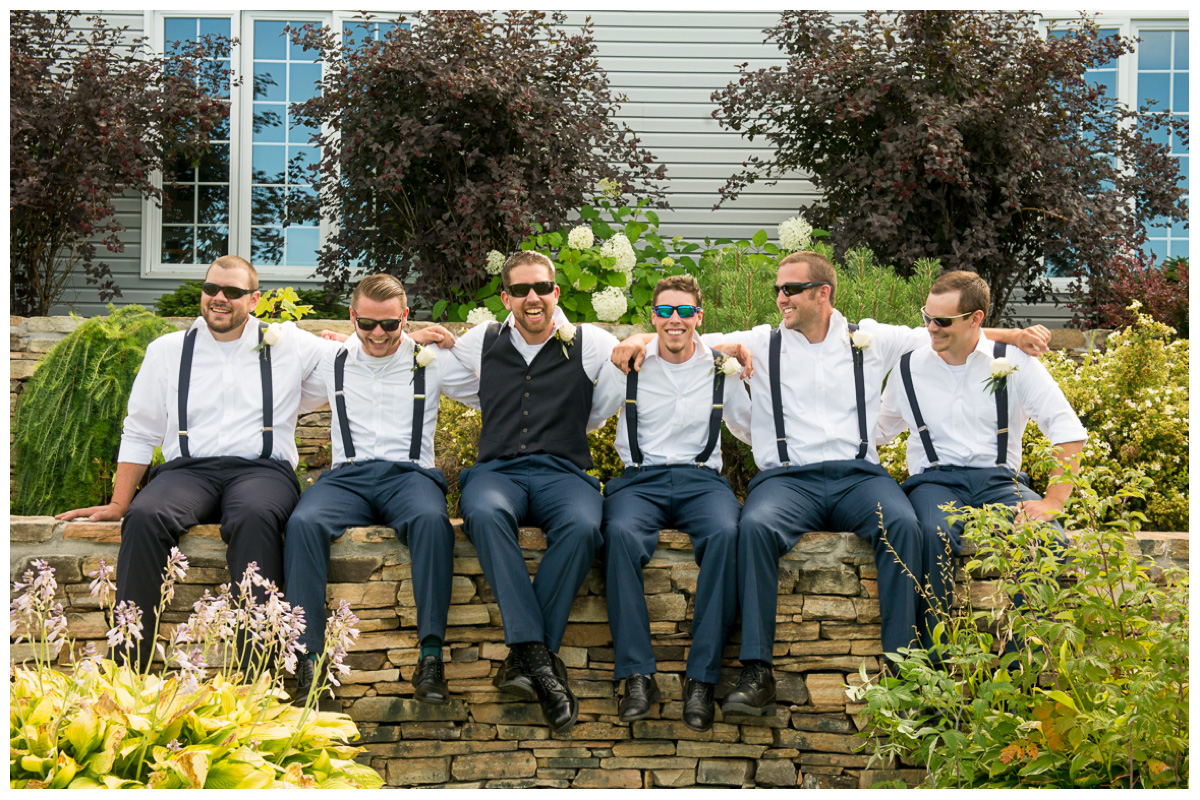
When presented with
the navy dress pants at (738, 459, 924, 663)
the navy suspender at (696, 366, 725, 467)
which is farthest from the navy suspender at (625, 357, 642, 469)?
the navy dress pants at (738, 459, 924, 663)

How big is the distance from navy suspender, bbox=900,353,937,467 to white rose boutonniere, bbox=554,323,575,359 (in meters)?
1.40

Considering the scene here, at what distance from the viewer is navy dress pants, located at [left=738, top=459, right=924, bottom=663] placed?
3.65 meters

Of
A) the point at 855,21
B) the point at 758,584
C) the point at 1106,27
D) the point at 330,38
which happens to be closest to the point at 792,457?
the point at 758,584

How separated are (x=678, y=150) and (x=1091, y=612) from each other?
227 inches

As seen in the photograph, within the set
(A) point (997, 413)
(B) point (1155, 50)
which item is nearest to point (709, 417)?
(A) point (997, 413)

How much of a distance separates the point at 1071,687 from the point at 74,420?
4.44m

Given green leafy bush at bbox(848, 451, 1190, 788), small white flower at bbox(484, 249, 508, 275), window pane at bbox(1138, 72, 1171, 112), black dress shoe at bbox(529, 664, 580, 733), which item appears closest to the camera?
green leafy bush at bbox(848, 451, 1190, 788)

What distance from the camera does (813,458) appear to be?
13.7 feet

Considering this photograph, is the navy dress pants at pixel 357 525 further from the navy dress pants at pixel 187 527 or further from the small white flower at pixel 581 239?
the small white flower at pixel 581 239

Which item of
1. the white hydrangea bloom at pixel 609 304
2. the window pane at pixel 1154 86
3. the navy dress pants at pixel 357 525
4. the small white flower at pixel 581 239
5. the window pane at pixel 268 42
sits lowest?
the navy dress pants at pixel 357 525

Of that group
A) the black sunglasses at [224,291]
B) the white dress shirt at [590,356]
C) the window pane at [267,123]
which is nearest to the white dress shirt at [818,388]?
the white dress shirt at [590,356]

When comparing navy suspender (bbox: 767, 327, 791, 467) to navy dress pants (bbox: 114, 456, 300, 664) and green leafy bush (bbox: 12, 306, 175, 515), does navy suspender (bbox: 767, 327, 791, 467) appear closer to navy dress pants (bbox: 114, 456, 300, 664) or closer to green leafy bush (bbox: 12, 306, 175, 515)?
navy dress pants (bbox: 114, 456, 300, 664)

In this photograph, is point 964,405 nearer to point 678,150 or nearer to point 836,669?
point 836,669

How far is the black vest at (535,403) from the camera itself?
4195 mm
